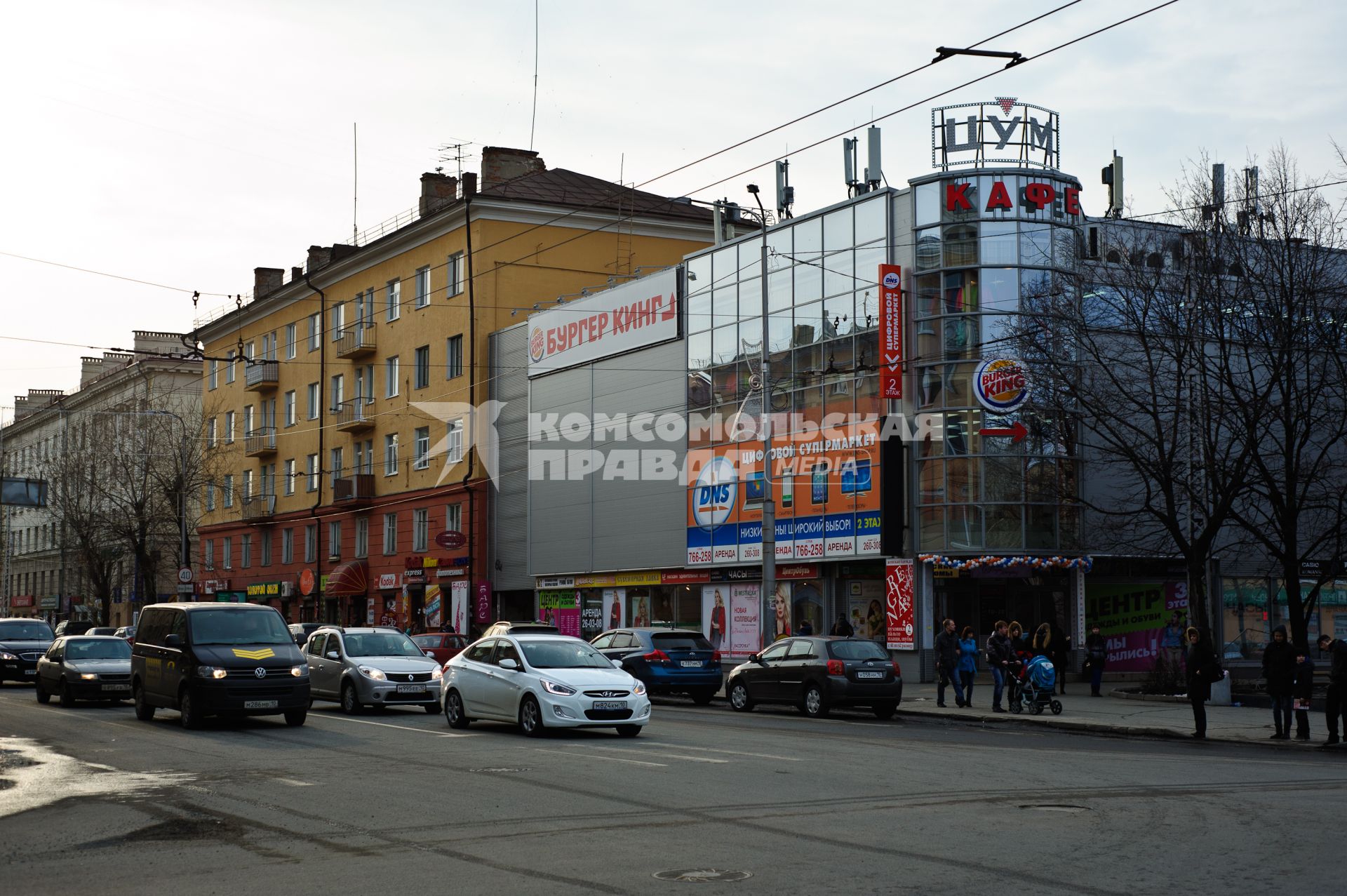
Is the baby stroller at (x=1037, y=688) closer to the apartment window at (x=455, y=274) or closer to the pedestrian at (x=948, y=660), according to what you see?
the pedestrian at (x=948, y=660)

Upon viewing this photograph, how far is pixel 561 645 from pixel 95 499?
2064 inches

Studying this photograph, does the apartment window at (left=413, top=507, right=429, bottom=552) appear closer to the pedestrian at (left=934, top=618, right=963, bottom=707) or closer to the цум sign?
the цум sign

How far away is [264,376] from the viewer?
225 ft

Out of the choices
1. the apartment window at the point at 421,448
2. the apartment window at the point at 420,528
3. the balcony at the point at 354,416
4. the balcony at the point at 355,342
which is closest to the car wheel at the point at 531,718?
the apartment window at the point at 420,528

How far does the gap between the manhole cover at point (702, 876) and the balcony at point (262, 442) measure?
202 ft

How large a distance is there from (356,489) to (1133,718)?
40235 mm

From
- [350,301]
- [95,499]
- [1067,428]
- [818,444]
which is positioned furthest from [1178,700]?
[95,499]

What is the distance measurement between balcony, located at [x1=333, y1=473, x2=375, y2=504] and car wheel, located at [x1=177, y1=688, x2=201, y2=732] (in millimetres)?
38077

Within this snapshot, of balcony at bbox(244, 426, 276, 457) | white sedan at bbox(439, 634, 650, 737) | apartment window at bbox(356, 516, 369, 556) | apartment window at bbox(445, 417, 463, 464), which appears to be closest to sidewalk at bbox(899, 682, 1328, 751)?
white sedan at bbox(439, 634, 650, 737)

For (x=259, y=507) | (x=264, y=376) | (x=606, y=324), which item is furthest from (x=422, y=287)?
(x=259, y=507)

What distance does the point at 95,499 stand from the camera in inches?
2648

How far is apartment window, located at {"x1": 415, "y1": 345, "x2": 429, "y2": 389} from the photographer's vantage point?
183 ft

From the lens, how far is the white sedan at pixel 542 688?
2008cm

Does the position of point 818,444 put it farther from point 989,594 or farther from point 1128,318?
point 1128,318
